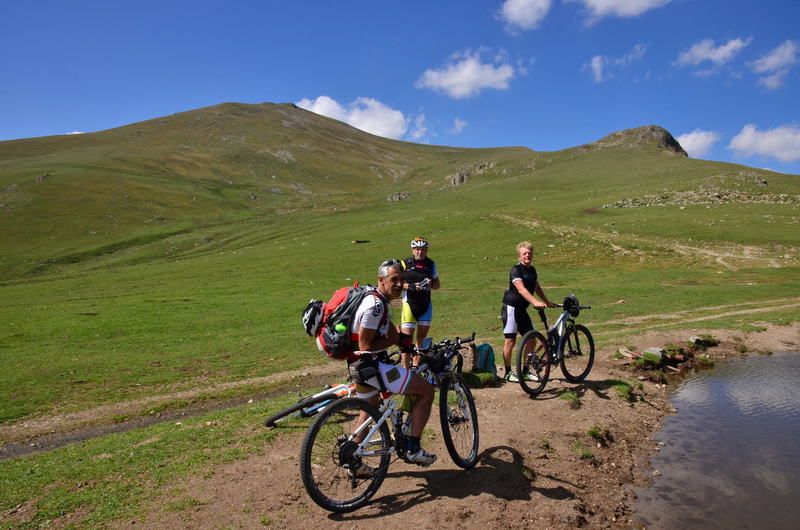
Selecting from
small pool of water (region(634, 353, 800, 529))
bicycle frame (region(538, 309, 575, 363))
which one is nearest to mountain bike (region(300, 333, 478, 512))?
small pool of water (region(634, 353, 800, 529))

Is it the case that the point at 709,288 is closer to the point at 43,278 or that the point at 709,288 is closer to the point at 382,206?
the point at 43,278

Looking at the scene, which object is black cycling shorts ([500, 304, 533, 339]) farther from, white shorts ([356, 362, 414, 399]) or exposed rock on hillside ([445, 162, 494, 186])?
exposed rock on hillside ([445, 162, 494, 186])

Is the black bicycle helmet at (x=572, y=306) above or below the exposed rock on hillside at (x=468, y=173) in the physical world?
below

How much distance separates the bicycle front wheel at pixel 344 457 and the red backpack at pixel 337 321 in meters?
0.68

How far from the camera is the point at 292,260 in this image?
174 ft

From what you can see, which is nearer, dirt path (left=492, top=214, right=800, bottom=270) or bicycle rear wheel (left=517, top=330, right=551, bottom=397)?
bicycle rear wheel (left=517, top=330, right=551, bottom=397)

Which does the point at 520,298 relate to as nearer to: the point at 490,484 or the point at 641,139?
the point at 490,484

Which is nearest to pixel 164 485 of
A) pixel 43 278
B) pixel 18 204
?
pixel 43 278

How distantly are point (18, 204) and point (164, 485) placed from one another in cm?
11203

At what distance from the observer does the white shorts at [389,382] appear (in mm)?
6074

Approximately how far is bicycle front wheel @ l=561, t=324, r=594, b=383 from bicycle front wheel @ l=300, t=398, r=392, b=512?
6409 millimetres

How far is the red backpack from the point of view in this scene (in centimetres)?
577

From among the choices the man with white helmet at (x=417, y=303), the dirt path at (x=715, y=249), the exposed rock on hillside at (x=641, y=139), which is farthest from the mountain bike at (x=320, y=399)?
the exposed rock on hillside at (x=641, y=139)

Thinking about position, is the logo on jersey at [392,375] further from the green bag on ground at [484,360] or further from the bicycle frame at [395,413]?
the green bag on ground at [484,360]
